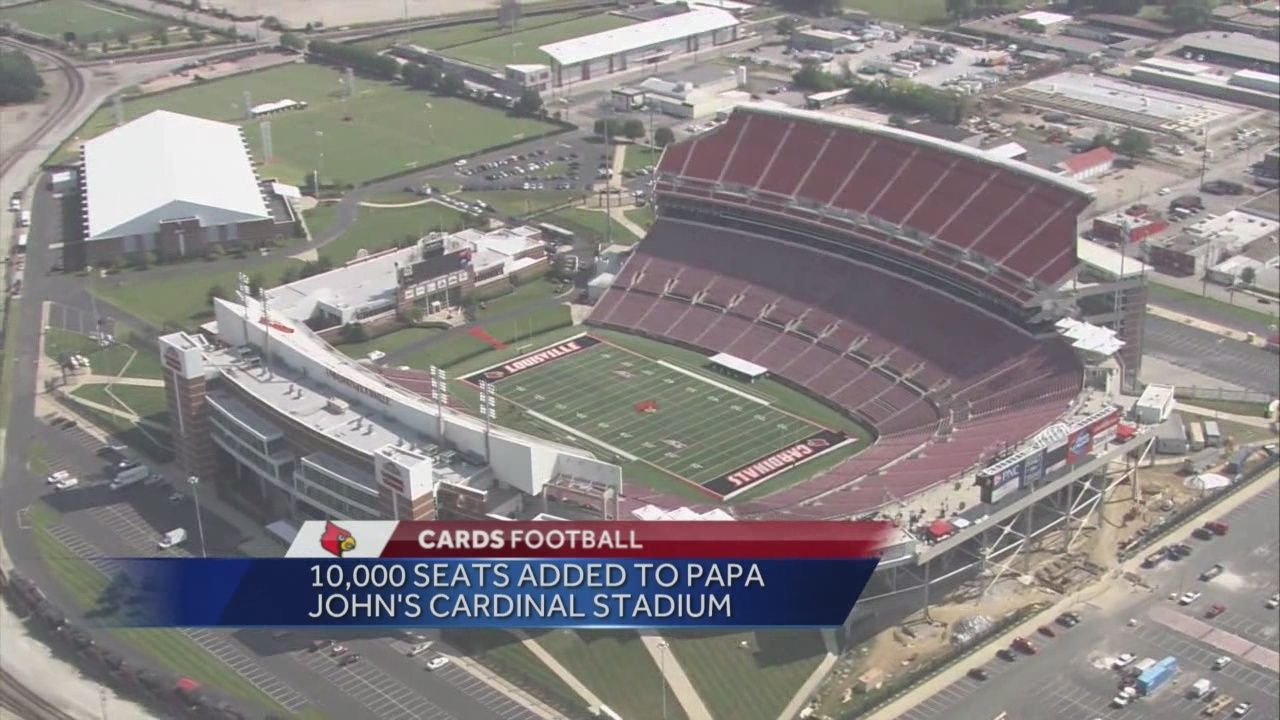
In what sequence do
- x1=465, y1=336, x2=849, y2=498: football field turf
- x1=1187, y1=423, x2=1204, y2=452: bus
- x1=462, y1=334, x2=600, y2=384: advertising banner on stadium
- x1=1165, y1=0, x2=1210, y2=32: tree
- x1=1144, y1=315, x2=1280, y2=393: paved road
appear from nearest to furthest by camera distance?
x1=465, y1=336, x2=849, y2=498: football field turf < x1=1187, y1=423, x2=1204, y2=452: bus < x1=1144, y1=315, x2=1280, y2=393: paved road < x1=462, y1=334, x2=600, y2=384: advertising banner on stadium < x1=1165, y1=0, x2=1210, y2=32: tree

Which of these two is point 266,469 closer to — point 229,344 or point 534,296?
point 229,344

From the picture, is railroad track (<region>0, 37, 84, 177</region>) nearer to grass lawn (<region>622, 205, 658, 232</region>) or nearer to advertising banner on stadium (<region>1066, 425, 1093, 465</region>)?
grass lawn (<region>622, 205, 658, 232</region>)

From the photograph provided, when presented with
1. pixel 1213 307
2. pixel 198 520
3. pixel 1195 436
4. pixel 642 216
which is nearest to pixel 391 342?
pixel 198 520

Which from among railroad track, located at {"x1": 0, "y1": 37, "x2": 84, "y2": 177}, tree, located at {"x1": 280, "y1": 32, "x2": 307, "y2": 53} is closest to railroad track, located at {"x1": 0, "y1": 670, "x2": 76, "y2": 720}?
railroad track, located at {"x1": 0, "y1": 37, "x2": 84, "y2": 177}

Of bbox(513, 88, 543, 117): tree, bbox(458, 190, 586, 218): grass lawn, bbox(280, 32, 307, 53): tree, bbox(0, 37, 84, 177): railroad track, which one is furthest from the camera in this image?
bbox(280, 32, 307, 53): tree

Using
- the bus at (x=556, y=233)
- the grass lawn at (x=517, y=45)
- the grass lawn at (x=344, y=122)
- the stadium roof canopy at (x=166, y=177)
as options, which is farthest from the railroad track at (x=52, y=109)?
the bus at (x=556, y=233)

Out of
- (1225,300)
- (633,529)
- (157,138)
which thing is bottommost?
(1225,300)

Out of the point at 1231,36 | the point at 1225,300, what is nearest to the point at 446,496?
the point at 1225,300
